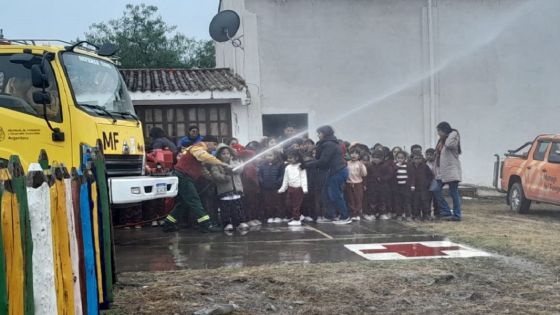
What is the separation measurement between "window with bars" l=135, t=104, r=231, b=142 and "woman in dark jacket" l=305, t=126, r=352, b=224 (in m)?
5.17

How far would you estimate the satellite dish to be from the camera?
1647 centimetres

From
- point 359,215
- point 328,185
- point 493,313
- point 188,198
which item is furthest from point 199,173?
point 493,313

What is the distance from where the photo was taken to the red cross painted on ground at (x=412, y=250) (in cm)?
846

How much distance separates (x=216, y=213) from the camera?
1126 centimetres

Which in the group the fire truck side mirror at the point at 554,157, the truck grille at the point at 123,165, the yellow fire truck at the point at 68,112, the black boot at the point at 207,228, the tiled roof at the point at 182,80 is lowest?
the black boot at the point at 207,228

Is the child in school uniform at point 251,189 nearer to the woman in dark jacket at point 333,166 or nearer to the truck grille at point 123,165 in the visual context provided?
the woman in dark jacket at point 333,166

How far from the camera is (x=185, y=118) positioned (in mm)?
16438

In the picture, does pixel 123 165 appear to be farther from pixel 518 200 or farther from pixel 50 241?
pixel 518 200

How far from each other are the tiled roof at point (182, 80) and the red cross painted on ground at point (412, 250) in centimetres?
793

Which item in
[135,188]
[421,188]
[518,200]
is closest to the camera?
[135,188]

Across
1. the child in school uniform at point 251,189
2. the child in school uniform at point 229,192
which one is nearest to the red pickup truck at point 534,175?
the child in school uniform at point 251,189

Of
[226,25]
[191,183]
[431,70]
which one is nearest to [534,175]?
[431,70]

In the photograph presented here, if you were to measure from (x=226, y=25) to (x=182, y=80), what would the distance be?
70.9 inches

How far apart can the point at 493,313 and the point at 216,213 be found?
20.7 feet
